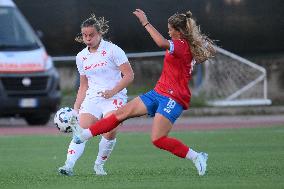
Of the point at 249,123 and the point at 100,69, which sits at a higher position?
the point at 100,69

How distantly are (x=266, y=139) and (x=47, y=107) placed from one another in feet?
21.6

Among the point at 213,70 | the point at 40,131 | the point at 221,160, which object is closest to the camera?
the point at 221,160

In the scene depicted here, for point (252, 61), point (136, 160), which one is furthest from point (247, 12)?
point (136, 160)

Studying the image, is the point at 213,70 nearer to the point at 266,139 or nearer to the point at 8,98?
the point at 8,98

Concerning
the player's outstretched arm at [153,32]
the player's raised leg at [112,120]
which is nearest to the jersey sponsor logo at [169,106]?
the player's raised leg at [112,120]

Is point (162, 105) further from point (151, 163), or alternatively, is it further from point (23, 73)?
point (23, 73)

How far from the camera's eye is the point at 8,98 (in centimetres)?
2423

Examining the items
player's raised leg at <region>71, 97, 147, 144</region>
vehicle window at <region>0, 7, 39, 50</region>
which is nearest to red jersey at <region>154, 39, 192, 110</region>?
player's raised leg at <region>71, 97, 147, 144</region>

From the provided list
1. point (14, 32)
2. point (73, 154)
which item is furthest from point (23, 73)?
point (73, 154)

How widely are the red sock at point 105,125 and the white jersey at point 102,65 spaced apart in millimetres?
630

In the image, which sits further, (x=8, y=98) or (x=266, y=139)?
(x=8, y=98)

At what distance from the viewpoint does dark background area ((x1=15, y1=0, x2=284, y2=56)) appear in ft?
97.0

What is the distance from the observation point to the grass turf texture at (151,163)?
40.1ft

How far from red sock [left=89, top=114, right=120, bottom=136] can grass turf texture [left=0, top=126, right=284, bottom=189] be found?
52cm
